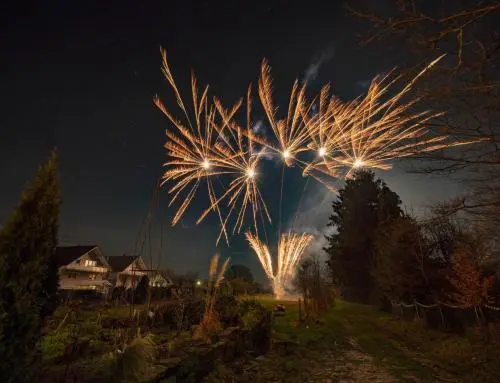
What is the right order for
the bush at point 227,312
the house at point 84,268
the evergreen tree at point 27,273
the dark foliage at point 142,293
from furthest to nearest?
the house at point 84,268 < the dark foliage at point 142,293 < the bush at point 227,312 < the evergreen tree at point 27,273

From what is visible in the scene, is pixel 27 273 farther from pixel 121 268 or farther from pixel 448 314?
pixel 121 268

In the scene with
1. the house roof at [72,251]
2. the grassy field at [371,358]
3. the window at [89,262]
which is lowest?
the grassy field at [371,358]

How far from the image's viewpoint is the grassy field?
7848 mm

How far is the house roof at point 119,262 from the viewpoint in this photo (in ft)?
192

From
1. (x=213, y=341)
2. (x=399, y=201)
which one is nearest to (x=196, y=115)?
(x=213, y=341)

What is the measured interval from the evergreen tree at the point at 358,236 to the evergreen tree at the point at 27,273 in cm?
2743

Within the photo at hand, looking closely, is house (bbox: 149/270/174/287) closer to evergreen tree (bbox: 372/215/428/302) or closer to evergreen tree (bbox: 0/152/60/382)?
evergreen tree (bbox: 0/152/60/382)

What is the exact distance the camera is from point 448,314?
16734 mm

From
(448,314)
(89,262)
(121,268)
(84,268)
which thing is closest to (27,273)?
(448,314)

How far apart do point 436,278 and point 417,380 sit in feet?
42.7

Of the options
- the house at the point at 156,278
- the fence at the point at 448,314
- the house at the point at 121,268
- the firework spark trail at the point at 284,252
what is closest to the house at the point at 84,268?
the house at the point at 121,268

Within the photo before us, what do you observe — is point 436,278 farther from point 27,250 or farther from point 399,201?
point 27,250

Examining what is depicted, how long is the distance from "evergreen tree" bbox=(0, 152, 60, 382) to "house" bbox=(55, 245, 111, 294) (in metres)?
45.0

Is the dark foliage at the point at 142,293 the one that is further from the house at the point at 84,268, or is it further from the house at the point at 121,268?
the house at the point at 121,268
